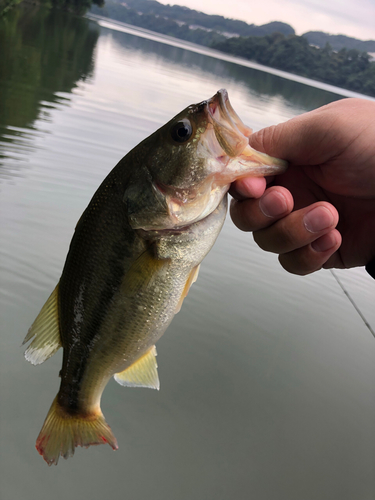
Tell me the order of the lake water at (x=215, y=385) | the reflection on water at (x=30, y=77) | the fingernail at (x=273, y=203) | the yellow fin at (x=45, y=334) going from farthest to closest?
the reflection on water at (x=30, y=77), the lake water at (x=215, y=385), the fingernail at (x=273, y=203), the yellow fin at (x=45, y=334)

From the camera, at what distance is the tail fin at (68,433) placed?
233 centimetres

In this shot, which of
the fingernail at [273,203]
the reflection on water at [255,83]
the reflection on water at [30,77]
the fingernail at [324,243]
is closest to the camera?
the fingernail at [273,203]

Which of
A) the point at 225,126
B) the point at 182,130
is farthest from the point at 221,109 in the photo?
the point at 182,130

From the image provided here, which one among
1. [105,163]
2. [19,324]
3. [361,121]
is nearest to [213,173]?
[361,121]

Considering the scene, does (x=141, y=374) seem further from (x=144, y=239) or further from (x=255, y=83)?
(x=255, y=83)

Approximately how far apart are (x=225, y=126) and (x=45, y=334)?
4.78 feet

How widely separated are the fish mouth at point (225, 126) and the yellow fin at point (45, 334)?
1193mm

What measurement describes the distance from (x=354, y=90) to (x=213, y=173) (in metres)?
90.1

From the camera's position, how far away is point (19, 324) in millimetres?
4426

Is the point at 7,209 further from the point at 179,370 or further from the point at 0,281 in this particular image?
the point at 179,370

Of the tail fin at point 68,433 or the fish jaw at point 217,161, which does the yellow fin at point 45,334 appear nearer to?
the tail fin at point 68,433

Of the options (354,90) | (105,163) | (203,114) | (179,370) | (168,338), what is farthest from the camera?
(354,90)

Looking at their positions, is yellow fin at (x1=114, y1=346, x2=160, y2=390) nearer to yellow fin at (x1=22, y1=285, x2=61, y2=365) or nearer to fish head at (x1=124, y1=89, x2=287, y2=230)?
yellow fin at (x1=22, y1=285, x2=61, y2=365)

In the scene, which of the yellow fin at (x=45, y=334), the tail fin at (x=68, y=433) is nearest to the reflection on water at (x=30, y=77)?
the yellow fin at (x=45, y=334)
